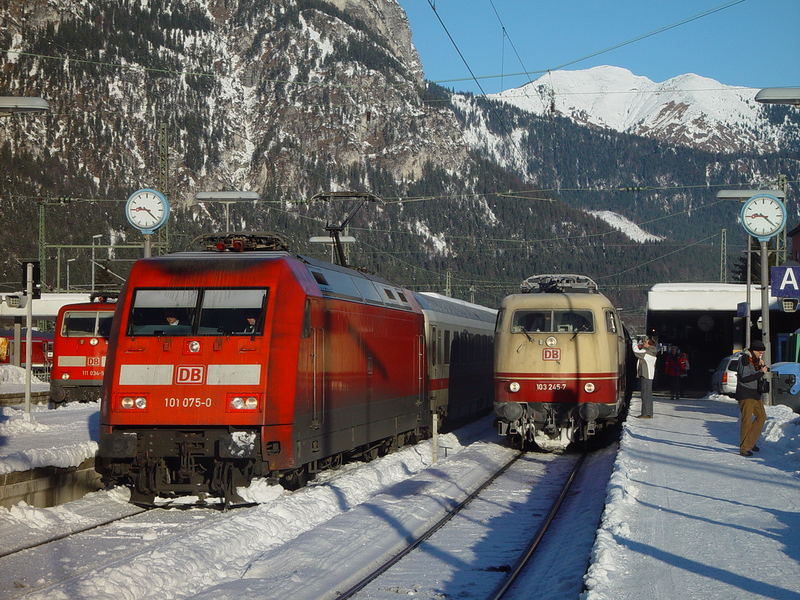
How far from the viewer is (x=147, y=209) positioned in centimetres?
2617

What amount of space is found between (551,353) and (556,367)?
284 mm

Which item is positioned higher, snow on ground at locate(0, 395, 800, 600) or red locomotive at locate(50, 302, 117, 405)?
red locomotive at locate(50, 302, 117, 405)

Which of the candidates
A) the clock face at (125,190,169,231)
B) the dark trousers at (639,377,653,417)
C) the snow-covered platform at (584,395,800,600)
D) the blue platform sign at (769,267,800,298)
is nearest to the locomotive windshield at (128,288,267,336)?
the snow-covered platform at (584,395,800,600)

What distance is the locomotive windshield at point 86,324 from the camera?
3103 centimetres

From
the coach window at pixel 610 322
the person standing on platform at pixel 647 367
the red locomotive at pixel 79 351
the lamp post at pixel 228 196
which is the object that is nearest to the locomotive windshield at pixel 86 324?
the red locomotive at pixel 79 351

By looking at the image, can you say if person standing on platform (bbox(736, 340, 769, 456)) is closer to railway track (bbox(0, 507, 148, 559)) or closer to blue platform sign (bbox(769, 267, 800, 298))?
blue platform sign (bbox(769, 267, 800, 298))

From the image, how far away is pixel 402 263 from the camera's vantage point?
423ft

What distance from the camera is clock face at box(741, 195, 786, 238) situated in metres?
26.8

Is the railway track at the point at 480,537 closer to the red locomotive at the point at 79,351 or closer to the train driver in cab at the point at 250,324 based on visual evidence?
the train driver in cab at the point at 250,324

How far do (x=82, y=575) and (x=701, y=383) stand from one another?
165 feet

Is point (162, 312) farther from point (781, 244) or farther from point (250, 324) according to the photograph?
point (781, 244)

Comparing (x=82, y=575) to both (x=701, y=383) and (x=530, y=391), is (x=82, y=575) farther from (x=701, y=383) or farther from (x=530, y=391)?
Result: (x=701, y=383)

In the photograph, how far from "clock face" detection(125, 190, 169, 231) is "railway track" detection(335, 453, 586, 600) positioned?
10.6m

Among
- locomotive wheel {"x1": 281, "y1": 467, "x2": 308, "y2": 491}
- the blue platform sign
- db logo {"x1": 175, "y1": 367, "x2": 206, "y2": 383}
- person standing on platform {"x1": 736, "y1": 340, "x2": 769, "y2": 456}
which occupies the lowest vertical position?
locomotive wheel {"x1": 281, "y1": 467, "x2": 308, "y2": 491}
